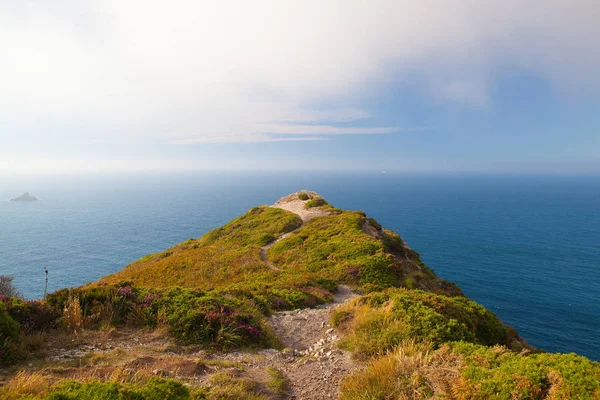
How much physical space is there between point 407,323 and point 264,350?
5.28m

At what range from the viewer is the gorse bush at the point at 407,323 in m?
9.59

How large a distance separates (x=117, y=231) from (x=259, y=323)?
148 m

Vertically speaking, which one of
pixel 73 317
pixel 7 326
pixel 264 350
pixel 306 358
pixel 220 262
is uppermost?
pixel 7 326

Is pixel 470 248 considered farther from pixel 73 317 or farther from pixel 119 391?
pixel 119 391

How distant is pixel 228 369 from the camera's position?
27.0 ft

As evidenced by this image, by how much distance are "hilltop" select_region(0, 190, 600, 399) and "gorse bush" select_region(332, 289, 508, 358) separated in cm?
5

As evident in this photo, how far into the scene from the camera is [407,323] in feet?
33.4

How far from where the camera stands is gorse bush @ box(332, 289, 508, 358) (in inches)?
377

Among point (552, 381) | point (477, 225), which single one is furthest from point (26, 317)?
point (477, 225)

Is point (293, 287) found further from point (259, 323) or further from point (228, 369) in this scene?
point (228, 369)

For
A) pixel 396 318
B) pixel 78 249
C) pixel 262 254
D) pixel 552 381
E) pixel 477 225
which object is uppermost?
pixel 552 381

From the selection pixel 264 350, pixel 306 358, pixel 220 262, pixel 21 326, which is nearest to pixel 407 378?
pixel 306 358

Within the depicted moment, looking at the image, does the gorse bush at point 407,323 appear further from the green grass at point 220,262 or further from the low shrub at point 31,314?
the green grass at point 220,262

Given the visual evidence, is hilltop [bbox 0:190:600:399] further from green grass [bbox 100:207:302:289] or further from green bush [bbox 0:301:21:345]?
green grass [bbox 100:207:302:289]
